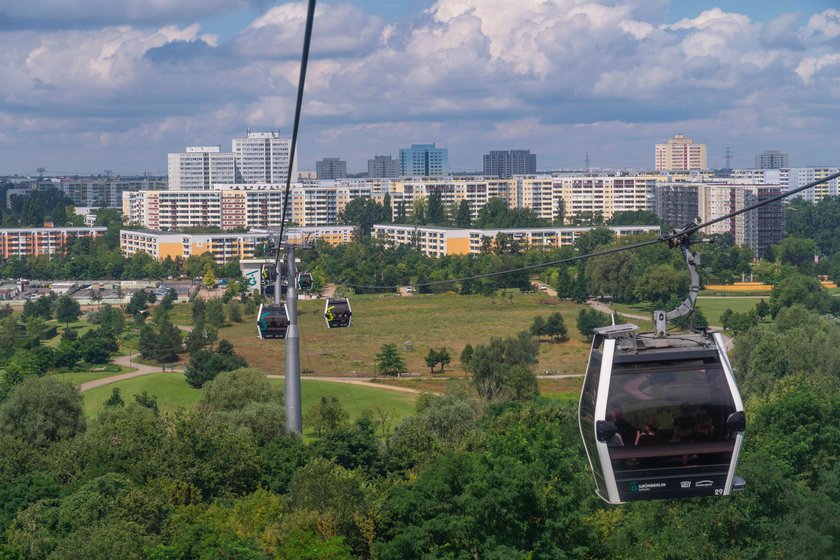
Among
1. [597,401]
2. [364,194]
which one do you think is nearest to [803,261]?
[364,194]

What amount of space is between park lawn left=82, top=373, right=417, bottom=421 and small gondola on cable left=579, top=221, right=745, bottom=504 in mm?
21113

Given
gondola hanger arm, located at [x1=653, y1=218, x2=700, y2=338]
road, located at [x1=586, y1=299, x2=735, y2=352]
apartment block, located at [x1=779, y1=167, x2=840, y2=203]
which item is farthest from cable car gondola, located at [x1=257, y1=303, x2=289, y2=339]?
apartment block, located at [x1=779, y1=167, x2=840, y2=203]

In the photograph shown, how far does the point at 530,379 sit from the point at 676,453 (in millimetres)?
22566

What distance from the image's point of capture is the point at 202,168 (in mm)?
117125

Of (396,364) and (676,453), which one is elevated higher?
(676,453)

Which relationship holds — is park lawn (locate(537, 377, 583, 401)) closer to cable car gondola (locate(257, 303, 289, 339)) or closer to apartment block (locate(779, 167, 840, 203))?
cable car gondola (locate(257, 303, 289, 339))

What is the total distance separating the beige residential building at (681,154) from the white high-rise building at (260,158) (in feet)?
167

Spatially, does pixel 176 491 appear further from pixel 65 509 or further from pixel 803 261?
pixel 803 261

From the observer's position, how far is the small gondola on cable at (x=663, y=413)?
752 centimetres

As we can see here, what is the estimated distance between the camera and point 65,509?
1508cm

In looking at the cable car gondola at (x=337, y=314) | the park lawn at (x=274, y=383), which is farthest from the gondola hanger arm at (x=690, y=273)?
the park lawn at (x=274, y=383)

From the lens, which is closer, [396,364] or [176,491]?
[176,491]

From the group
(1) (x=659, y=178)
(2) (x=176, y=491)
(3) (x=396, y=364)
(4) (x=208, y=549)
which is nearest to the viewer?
(4) (x=208, y=549)

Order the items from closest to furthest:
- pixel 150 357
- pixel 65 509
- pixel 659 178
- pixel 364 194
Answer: pixel 65 509, pixel 150 357, pixel 659 178, pixel 364 194
